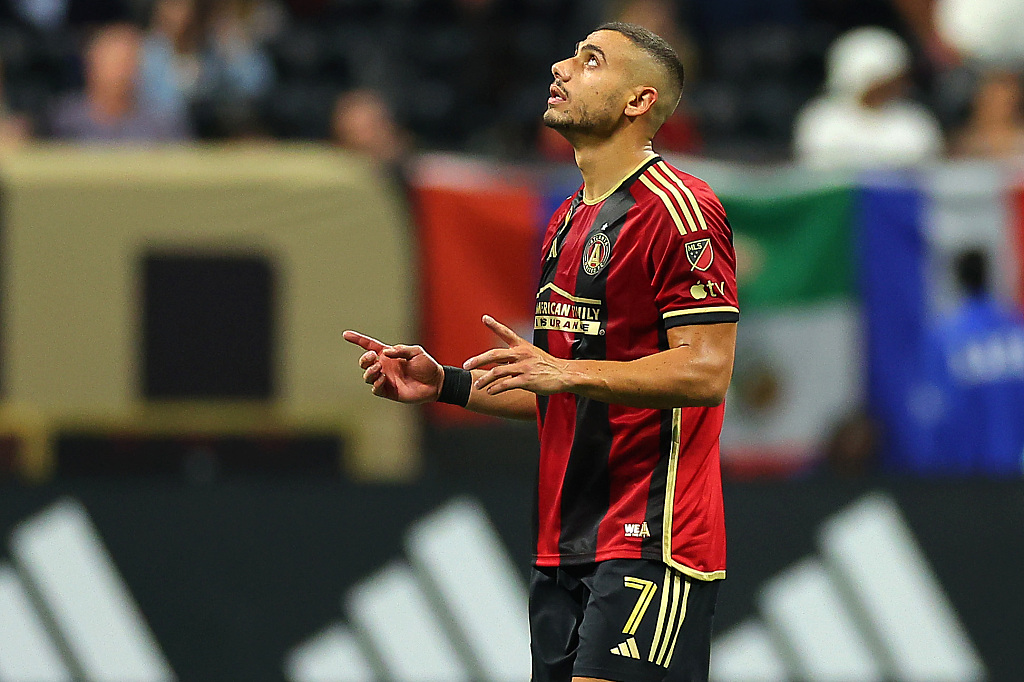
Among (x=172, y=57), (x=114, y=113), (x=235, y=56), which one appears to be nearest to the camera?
(x=114, y=113)

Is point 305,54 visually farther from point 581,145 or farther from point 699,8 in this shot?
point 581,145

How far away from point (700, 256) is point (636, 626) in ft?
3.24

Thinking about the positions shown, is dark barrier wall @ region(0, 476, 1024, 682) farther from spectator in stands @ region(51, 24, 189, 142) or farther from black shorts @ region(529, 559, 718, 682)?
black shorts @ region(529, 559, 718, 682)

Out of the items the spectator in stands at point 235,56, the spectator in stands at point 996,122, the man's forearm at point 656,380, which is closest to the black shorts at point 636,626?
the man's forearm at point 656,380

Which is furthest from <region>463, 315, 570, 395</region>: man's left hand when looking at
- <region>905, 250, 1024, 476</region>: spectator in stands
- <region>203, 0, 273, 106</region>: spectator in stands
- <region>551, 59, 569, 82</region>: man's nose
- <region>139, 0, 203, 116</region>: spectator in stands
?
<region>203, 0, 273, 106</region>: spectator in stands

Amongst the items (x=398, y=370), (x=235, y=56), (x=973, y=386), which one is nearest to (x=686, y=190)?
(x=398, y=370)

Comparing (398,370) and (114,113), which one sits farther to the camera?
(114,113)

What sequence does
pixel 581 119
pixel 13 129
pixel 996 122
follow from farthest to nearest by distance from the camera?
1. pixel 996 122
2. pixel 13 129
3. pixel 581 119

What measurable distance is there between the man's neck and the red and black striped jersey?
33 millimetres

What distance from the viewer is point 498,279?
874 cm

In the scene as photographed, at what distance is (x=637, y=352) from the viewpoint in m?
4.25

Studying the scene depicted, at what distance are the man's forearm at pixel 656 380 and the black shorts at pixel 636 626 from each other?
479 millimetres

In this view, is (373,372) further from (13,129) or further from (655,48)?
(13,129)

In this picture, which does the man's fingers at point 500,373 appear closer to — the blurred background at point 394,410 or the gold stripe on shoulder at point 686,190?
the gold stripe on shoulder at point 686,190
